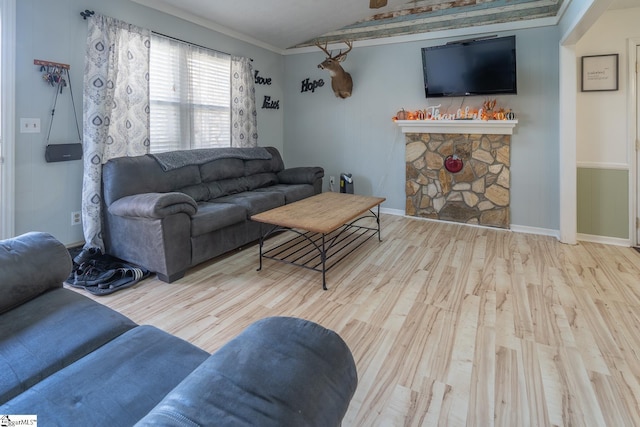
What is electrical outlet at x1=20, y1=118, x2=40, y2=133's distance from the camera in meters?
2.86

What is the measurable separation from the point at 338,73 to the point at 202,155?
2311mm

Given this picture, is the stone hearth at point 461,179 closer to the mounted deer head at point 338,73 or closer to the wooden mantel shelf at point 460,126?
the wooden mantel shelf at point 460,126

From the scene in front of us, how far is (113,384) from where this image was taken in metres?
0.99

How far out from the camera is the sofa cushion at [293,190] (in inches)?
169

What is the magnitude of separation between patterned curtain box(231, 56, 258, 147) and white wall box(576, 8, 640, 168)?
3989 millimetres

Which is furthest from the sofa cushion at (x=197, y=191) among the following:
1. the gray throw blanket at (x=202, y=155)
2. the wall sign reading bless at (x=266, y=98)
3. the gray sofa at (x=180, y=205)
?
the wall sign reading bless at (x=266, y=98)

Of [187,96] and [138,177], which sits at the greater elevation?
[187,96]

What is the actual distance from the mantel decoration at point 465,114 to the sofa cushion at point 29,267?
4295 millimetres

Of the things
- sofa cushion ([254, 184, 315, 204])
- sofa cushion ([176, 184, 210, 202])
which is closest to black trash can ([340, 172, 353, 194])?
sofa cushion ([254, 184, 315, 204])

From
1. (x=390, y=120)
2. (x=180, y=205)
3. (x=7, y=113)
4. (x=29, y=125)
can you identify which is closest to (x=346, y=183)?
(x=390, y=120)

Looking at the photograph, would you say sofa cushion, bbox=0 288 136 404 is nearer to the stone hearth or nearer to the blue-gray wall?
the blue-gray wall

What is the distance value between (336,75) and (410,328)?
154 inches

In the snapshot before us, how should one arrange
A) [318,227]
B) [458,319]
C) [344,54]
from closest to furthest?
[458,319], [318,227], [344,54]

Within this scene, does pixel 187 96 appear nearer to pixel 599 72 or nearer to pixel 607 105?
pixel 599 72
